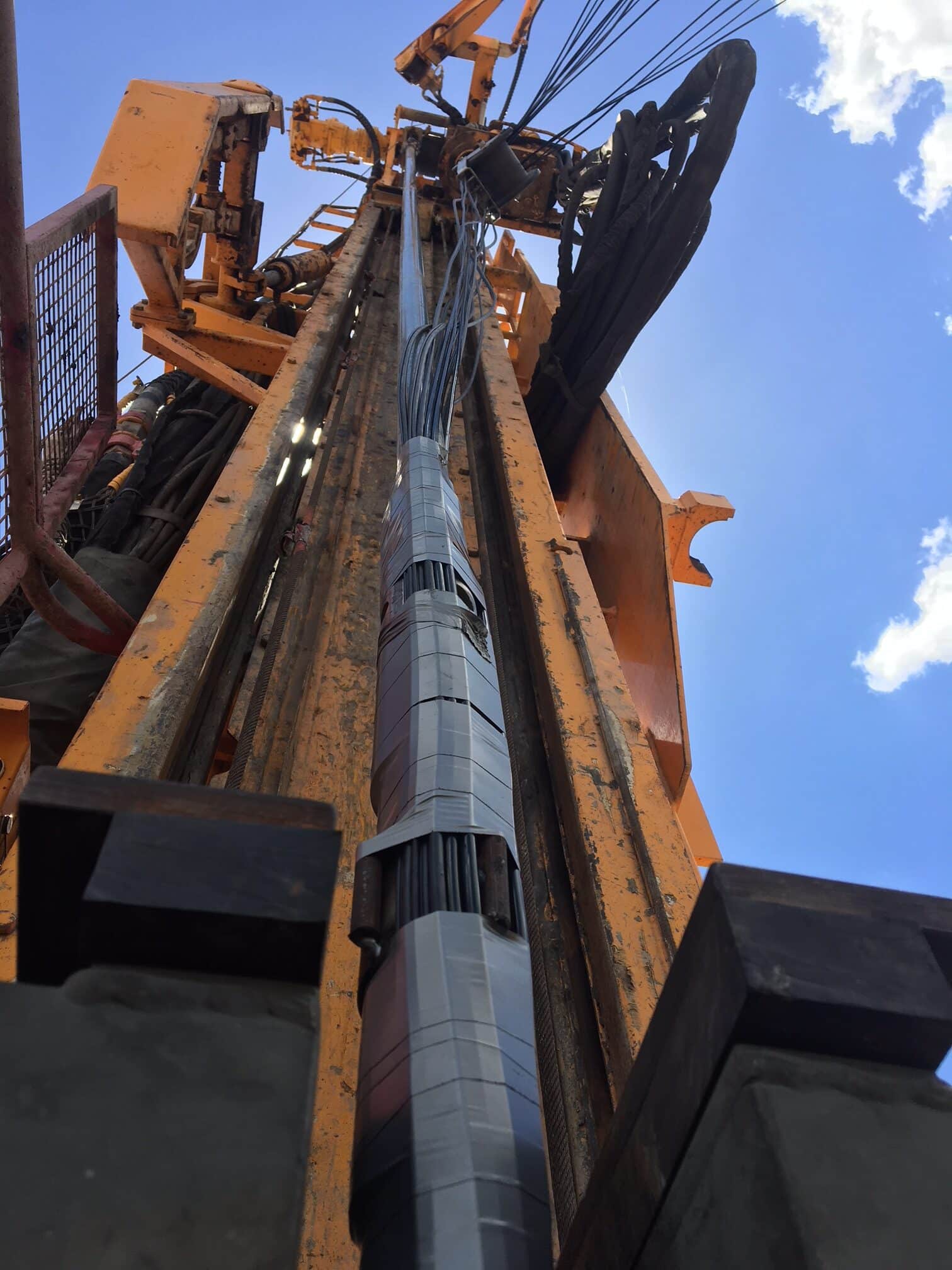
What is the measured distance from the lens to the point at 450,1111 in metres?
0.71

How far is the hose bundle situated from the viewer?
262 centimetres

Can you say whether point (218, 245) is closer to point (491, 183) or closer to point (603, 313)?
point (491, 183)

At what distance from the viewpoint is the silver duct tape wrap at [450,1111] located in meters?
0.64

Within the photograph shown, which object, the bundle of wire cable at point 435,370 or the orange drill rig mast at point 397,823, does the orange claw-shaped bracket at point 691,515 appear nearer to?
the orange drill rig mast at point 397,823

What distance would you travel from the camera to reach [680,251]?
2.94 metres

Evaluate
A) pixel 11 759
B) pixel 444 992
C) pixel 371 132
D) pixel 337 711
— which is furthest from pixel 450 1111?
pixel 371 132

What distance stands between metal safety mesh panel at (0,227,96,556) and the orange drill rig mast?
23 mm

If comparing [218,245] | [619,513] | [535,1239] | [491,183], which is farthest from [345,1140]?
[218,245]

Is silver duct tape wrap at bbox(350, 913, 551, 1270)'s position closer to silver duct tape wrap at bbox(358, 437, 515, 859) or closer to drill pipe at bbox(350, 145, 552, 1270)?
drill pipe at bbox(350, 145, 552, 1270)

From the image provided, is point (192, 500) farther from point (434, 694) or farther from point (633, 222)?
point (434, 694)

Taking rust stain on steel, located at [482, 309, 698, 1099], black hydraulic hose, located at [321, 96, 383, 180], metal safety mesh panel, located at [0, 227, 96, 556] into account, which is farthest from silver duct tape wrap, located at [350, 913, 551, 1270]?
black hydraulic hose, located at [321, 96, 383, 180]

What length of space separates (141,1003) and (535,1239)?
431 mm

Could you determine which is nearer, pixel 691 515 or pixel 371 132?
pixel 691 515

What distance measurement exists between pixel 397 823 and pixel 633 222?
2678mm
